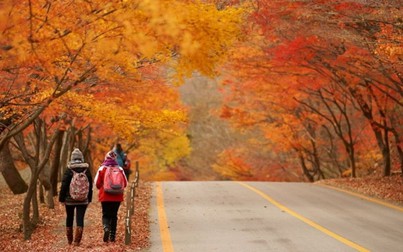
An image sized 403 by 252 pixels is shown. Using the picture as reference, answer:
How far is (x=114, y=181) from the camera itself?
1188cm

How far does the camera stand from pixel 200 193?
2255 cm

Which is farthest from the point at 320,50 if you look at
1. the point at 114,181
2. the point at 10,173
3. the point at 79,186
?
the point at 10,173

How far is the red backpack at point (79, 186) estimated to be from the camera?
11.9m

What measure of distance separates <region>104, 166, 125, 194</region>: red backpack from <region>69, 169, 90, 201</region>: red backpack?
432 mm

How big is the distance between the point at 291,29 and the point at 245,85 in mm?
10258

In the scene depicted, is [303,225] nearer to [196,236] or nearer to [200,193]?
[196,236]

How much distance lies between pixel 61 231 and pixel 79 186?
4196 millimetres

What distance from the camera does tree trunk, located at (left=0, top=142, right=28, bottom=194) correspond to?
950 inches

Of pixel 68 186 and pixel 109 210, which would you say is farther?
pixel 109 210

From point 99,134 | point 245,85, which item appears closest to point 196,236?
point 245,85

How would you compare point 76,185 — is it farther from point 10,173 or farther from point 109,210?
point 10,173

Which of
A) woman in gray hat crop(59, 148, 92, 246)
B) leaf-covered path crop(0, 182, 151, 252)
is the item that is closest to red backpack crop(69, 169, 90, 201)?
woman in gray hat crop(59, 148, 92, 246)

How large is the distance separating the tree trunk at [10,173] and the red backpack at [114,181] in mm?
12642

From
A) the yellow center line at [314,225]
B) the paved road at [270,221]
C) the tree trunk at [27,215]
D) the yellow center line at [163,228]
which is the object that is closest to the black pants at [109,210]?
the paved road at [270,221]
